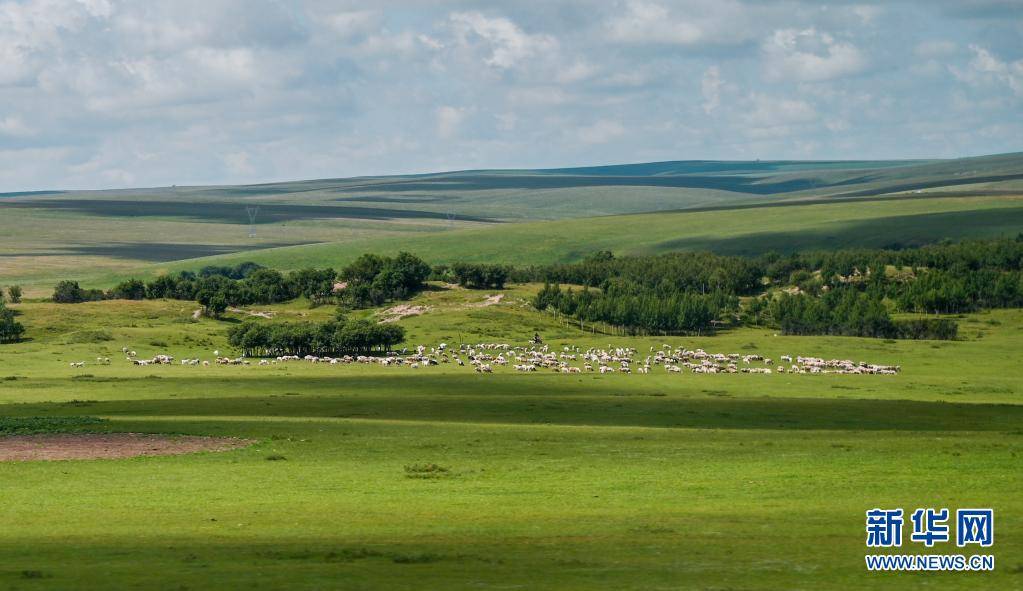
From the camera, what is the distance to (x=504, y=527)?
36.2 metres

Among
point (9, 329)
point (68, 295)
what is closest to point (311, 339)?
point (9, 329)

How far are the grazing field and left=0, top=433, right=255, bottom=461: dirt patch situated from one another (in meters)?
A: 1.84

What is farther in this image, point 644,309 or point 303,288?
point 303,288

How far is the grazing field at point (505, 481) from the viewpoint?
100.0 feet

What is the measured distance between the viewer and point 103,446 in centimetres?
5619

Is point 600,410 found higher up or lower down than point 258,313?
higher up

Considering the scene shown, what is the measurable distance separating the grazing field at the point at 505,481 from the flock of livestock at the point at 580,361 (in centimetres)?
853

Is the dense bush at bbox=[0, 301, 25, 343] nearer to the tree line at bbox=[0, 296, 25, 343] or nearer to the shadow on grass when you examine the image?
the tree line at bbox=[0, 296, 25, 343]

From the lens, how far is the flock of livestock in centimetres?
10912

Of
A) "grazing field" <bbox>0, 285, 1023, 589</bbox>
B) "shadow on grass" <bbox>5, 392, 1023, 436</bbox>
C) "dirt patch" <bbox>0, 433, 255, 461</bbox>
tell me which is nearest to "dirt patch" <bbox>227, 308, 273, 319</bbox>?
"grazing field" <bbox>0, 285, 1023, 589</bbox>

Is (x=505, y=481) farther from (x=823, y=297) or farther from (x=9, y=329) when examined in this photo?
(x=823, y=297)

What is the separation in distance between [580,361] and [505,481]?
72872 mm

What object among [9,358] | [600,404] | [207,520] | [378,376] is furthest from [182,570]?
[9,358]

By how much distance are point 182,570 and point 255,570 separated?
1750 millimetres
